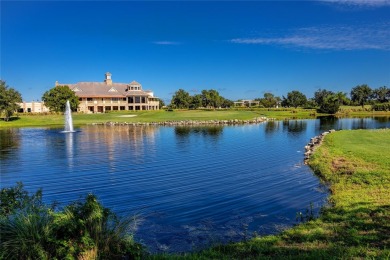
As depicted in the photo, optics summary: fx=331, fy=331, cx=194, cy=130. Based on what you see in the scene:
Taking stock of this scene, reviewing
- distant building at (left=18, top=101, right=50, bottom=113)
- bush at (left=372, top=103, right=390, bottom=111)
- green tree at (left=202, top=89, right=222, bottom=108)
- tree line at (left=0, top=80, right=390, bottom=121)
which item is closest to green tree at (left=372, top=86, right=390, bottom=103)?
tree line at (left=0, top=80, right=390, bottom=121)

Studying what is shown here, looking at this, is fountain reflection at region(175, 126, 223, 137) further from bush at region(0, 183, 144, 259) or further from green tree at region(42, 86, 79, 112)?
green tree at region(42, 86, 79, 112)

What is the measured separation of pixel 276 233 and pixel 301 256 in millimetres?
3230

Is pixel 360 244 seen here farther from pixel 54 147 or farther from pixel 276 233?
pixel 54 147

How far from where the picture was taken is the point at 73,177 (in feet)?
71.5

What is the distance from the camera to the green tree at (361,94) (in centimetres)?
16850

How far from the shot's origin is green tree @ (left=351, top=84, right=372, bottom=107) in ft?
553

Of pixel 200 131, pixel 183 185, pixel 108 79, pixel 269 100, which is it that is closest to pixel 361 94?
pixel 269 100

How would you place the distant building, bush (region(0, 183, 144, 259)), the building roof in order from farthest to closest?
the distant building, the building roof, bush (region(0, 183, 144, 259))

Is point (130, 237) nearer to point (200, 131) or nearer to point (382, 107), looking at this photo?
point (200, 131)

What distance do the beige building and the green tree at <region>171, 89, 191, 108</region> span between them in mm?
18185

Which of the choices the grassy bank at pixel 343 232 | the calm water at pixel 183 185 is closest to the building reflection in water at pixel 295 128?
the calm water at pixel 183 185

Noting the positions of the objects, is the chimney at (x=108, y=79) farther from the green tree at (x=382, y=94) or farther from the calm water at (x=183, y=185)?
the green tree at (x=382, y=94)

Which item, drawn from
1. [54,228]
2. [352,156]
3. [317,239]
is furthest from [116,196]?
[352,156]

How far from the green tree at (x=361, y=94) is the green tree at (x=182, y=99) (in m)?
90.4
